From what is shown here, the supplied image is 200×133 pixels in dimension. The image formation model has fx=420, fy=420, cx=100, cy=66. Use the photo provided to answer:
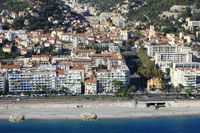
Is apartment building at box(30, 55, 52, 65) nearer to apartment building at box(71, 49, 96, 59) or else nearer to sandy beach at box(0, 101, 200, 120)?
apartment building at box(71, 49, 96, 59)

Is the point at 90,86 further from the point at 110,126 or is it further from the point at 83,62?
the point at 110,126

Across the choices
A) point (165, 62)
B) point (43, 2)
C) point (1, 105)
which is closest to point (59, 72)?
point (1, 105)

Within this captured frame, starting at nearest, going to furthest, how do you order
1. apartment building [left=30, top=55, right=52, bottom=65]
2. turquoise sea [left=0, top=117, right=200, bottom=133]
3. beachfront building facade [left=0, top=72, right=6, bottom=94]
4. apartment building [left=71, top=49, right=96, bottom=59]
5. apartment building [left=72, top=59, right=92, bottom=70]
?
1. turquoise sea [left=0, top=117, right=200, bottom=133]
2. beachfront building facade [left=0, top=72, right=6, bottom=94]
3. apartment building [left=72, top=59, right=92, bottom=70]
4. apartment building [left=30, top=55, right=52, bottom=65]
5. apartment building [left=71, top=49, right=96, bottom=59]

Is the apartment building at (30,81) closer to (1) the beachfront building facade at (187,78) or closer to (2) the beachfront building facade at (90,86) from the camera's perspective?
(2) the beachfront building facade at (90,86)

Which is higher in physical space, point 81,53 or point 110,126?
point 81,53

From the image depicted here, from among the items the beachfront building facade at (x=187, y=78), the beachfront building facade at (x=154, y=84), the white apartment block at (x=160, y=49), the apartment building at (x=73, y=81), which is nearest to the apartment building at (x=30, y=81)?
the apartment building at (x=73, y=81)

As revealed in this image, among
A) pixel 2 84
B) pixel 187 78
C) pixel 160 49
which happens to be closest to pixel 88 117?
pixel 2 84

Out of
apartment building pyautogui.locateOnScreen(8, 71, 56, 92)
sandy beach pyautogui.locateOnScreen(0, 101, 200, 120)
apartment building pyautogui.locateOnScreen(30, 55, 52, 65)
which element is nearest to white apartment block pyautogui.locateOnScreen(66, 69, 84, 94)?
apartment building pyautogui.locateOnScreen(8, 71, 56, 92)
